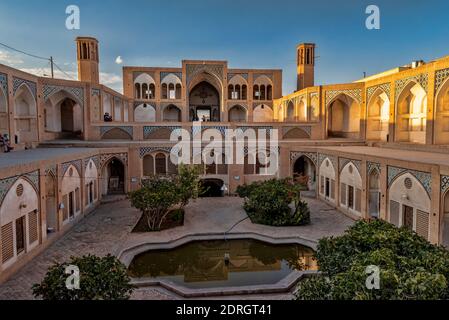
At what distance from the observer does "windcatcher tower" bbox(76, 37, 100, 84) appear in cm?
1738

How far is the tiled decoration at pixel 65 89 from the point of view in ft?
45.4

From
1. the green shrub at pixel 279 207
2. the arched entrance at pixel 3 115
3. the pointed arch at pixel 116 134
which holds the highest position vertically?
the arched entrance at pixel 3 115

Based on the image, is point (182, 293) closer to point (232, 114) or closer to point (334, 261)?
point (334, 261)

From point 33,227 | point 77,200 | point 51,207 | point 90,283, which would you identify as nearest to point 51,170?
point 51,207

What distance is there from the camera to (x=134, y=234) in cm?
877

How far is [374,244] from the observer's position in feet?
15.4

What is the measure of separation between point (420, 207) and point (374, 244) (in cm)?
338

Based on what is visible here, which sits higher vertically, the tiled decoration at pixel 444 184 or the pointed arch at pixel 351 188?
the tiled decoration at pixel 444 184

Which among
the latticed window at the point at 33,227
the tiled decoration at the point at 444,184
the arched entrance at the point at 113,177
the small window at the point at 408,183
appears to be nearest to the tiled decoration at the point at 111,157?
the arched entrance at the point at 113,177

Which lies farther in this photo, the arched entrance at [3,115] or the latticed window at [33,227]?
the arched entrance at [3,115]

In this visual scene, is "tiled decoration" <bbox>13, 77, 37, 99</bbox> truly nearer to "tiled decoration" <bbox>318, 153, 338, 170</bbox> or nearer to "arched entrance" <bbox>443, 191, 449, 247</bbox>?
"tiled decoration" <bbox>318, 153, 338, 170</bbox>

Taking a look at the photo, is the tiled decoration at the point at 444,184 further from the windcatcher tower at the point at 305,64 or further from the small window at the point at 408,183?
the windcatcher tower at the point at 305,64

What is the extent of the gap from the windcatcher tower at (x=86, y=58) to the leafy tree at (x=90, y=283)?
15.3 m

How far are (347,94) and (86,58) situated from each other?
535 inches
